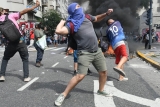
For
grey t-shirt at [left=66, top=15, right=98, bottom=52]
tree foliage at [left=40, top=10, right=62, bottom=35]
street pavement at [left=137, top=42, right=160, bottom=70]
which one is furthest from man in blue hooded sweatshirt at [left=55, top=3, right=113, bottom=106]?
tree foliage at [left=40, top=10, right=62, bottom=35]

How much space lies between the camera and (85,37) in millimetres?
3730

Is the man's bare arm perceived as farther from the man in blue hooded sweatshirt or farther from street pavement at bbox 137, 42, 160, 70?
street pavement at bbox 137, 42, 160, 70

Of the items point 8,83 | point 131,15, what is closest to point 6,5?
point 131,15

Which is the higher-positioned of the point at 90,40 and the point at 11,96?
the point at 90,40

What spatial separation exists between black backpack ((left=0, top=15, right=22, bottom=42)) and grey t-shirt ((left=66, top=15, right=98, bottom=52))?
1841mm

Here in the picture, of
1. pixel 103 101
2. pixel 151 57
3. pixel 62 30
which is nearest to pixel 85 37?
pixel 62 30

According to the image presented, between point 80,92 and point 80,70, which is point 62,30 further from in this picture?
point 80,92

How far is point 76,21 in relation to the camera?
3641 mm

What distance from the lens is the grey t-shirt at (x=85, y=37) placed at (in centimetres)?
371

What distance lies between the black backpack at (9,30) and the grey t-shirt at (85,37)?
1.84 metres

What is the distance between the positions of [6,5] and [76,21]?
3239cm

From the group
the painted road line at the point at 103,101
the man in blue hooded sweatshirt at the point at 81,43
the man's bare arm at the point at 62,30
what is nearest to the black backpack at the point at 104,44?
the painted road line at the point at 103,101

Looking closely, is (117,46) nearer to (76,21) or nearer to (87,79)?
(87,79)

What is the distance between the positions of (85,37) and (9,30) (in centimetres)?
207
